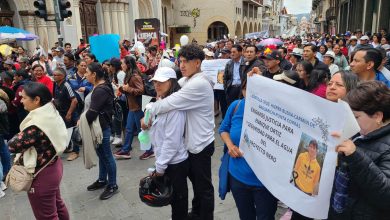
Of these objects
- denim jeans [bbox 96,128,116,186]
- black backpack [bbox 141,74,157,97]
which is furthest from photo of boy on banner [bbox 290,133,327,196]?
black backpack [bbox 141,74,157,97]

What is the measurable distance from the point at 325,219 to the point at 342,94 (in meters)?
1.04

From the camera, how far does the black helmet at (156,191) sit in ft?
9.84

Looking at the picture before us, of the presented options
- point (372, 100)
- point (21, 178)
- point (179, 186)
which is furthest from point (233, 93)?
point (372, 100)

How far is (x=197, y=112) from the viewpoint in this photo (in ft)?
10.0

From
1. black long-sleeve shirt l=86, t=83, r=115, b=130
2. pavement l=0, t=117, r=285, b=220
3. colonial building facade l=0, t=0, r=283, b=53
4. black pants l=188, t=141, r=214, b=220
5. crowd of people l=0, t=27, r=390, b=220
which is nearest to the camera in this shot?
crowd of people l=0, t=27, r=390, b=220

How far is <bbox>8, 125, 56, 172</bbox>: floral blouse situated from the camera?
2.89m

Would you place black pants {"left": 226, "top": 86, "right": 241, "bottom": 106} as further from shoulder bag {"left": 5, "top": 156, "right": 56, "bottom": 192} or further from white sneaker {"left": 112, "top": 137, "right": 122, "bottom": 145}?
shoulder bag {"left": 5, "top": 156, "right": 56, "bottom": 192}

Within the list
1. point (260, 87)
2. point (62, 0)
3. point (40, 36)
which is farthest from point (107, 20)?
point (260, 87)

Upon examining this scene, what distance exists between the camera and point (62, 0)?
9.92 m

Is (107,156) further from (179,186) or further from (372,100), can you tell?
(372,100)

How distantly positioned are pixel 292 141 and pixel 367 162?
500 millimetres

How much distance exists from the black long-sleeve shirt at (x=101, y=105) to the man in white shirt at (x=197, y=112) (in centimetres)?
126

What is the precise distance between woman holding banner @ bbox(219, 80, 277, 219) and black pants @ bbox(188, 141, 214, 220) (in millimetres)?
516

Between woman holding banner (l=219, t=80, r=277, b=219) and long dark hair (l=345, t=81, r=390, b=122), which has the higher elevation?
long dark hair (l=345, t=81, r=390, b=122)
